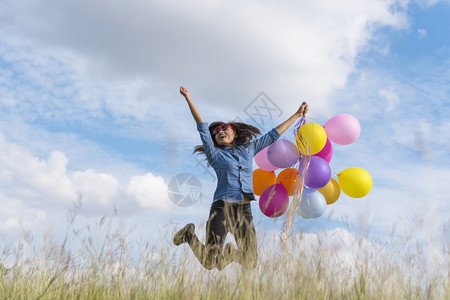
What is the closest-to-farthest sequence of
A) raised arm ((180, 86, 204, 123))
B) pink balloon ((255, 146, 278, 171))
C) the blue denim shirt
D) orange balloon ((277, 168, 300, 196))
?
1. the blue denim shirt
2. raised arm ((180, 86, 204, 123))
3. orange balloon ((277, 168, 300, 196))
4. pink balloon ((255, 146, 278, 171))

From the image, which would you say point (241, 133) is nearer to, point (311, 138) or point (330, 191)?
point (311, 138)

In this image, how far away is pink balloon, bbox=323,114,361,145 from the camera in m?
4.74

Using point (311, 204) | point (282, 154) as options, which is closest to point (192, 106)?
point (282, 154)

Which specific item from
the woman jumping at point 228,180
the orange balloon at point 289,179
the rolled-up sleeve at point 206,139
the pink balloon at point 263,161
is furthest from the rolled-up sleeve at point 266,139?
the rolled-up sleeve at point 206,139

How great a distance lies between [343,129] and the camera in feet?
15.5

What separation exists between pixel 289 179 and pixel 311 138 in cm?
56

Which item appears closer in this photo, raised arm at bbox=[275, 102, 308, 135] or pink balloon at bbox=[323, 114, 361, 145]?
raised arm at bbox=[275, 102, 308, 135]

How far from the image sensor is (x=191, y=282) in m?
2.89

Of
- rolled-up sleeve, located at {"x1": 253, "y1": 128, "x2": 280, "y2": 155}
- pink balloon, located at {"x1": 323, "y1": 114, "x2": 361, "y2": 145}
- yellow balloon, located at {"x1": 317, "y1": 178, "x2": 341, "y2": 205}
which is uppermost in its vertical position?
pink balloon, located at {"x1": 323, "y1": 114, "x2": 361, "y2": 145}

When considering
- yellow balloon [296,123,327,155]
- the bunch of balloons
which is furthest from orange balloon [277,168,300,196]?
yellow balloon [296,123,327,155]

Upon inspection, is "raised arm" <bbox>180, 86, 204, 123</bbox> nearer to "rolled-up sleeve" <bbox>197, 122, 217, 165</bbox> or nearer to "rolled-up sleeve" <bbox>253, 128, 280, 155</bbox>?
"rolled-up sleeve" <bbox>197, 122, 217, 165</bbox>

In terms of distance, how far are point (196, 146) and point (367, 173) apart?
6.28 ft

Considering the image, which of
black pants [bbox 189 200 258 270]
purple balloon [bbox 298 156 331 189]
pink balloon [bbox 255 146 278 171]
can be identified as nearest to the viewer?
black pants [bbox 189 200 258 270]

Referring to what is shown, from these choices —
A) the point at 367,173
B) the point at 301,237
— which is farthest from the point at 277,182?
the point at 301,237
